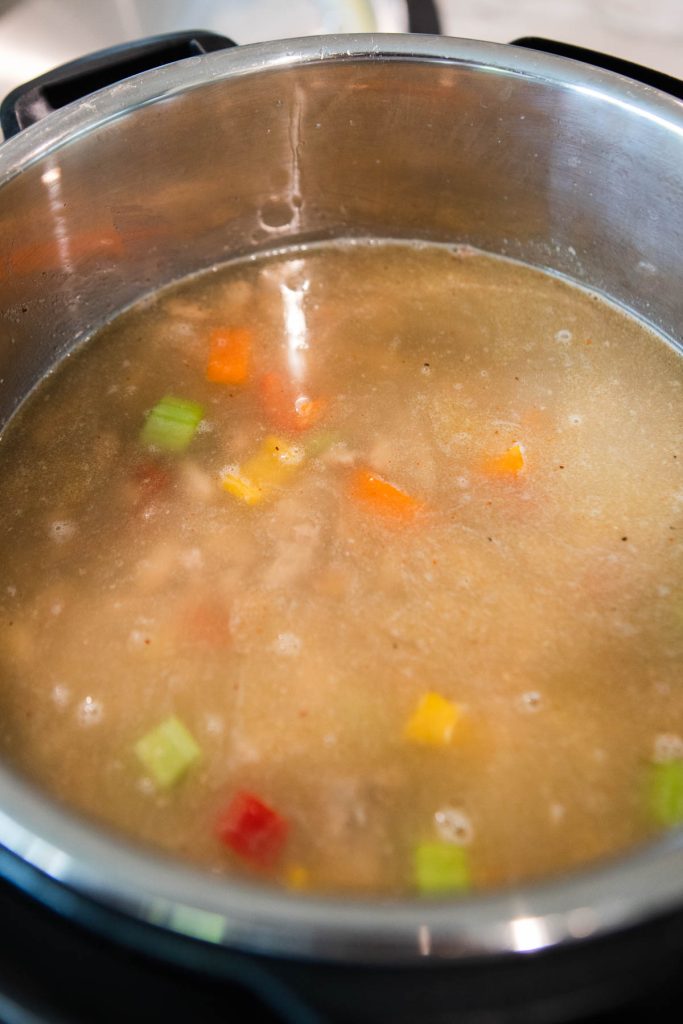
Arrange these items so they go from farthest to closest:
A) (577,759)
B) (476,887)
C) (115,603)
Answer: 1. (115,603)
2. (577,759)
3. (476,887)

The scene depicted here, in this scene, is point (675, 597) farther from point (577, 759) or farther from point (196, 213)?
point (196, 213)

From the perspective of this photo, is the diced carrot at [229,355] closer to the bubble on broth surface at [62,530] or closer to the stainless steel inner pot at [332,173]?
the stainless steel inner pot at [332,173]

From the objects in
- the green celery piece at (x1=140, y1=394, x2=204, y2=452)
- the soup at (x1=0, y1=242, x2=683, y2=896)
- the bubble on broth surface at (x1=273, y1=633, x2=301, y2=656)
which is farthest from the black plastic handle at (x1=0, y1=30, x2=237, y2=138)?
the bubble on broth surface at (x1=273, y1=633, x2=301, y2=656)

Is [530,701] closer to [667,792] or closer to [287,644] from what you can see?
[667,792]

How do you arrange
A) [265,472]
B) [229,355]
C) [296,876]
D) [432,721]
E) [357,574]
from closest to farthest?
[296,876] → [432,721] → [357,574] → [265,472] → [229,355]

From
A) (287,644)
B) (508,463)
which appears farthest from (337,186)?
(287,644)

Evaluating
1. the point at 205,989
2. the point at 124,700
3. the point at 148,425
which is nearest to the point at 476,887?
the point at 205,989

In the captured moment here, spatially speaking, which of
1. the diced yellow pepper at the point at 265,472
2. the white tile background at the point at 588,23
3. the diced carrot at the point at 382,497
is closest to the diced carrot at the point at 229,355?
the diced yellow pepper at the point at 265,472

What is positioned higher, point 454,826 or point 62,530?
point 62,530
